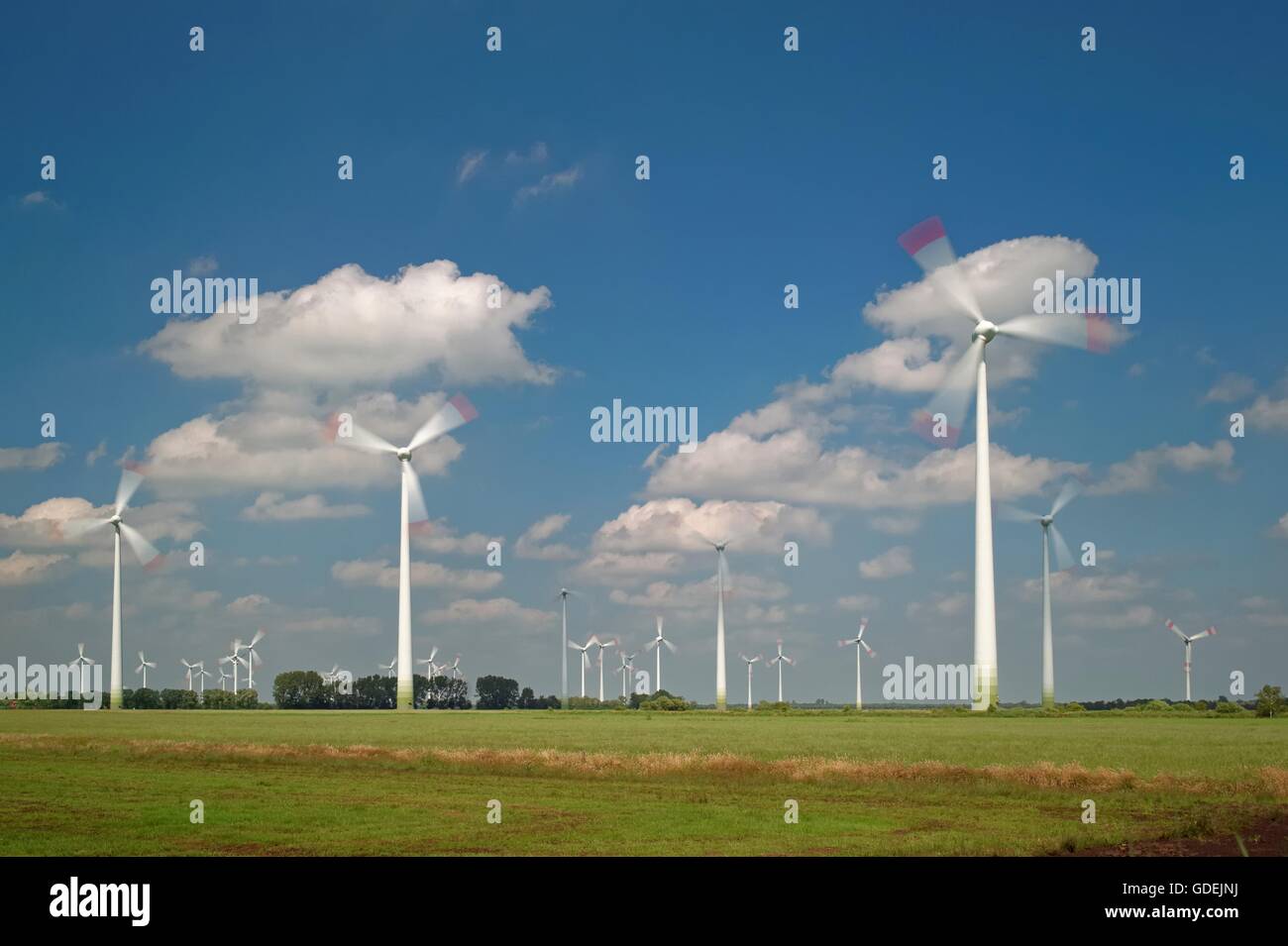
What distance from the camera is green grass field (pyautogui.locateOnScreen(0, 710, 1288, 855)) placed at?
31375 mm

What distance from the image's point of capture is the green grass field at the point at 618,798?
31375mm

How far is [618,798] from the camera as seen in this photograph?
41844 millimetres

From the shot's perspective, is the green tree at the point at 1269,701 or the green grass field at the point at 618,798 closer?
the green grass field at the point at 618,798

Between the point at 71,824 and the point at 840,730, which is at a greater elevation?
the point at 71,824

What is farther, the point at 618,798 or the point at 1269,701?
the point at 1269,701

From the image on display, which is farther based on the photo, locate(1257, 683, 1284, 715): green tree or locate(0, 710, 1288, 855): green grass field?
locate(1257, 683, 1284, 715): green tree

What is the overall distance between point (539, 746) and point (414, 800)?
32.9 m
